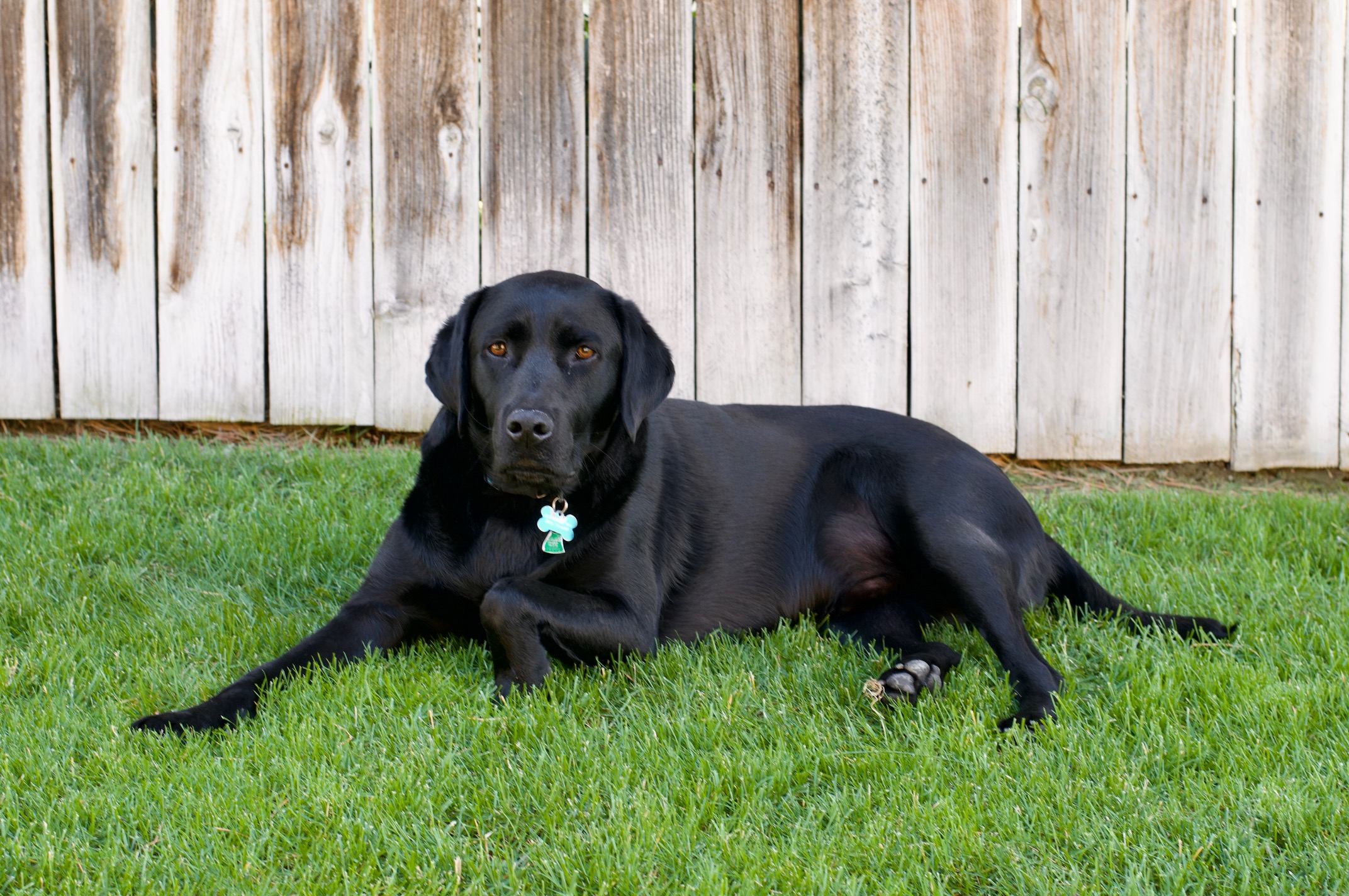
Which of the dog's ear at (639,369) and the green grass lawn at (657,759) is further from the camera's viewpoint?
the dog's ear at (639,369)

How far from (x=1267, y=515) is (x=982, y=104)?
1.86 m

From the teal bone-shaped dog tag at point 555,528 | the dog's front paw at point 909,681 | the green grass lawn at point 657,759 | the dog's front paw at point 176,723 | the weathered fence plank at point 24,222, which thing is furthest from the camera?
the weathered fence plank at point 24,222

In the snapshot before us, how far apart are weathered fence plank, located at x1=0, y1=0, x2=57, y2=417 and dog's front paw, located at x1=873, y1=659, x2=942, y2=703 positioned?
11.9 feet

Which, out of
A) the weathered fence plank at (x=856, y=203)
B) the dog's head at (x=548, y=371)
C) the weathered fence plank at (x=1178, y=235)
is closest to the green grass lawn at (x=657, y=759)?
the dog's head at (x=548, y=371)

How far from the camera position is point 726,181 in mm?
4652

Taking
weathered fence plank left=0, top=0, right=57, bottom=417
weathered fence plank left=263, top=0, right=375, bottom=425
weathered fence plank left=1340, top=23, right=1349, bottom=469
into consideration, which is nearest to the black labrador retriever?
weathered fence plank left=263, top=0, right=375, bottom=425

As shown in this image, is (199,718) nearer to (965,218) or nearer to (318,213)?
(318,213)

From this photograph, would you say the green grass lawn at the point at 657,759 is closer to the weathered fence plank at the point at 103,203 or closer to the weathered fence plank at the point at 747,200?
the weathered fence plank at the point at 103,203

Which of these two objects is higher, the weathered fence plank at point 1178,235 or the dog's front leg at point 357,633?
the weathered fence plank at point 1178,235

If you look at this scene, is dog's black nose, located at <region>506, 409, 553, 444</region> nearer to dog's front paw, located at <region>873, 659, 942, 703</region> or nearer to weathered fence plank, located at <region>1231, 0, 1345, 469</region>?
dog's front paw, located at <region>873, 659, 942, 703</region>

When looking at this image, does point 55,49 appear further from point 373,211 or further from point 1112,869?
point 1112,869

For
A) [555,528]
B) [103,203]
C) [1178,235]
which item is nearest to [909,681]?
[555,528]

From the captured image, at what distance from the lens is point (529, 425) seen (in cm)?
278

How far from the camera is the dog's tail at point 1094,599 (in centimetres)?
317
